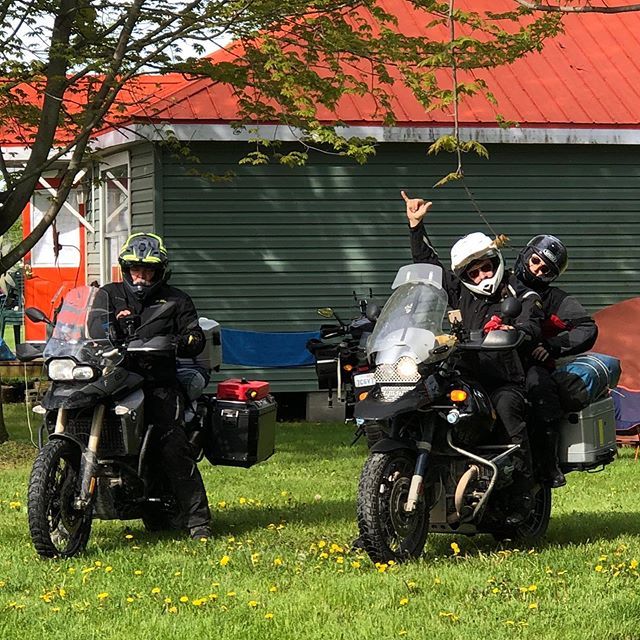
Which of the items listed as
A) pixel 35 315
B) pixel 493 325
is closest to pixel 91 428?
pixel 35 315

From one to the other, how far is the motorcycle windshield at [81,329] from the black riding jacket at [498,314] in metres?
2.01

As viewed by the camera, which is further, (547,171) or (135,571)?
(547,171)

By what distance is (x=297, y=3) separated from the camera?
40.5 feet

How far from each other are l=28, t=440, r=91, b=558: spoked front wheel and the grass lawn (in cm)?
13

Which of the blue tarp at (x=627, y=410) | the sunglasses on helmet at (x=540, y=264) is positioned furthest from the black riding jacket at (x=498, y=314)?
the blue tarp at (x=627, y=410)

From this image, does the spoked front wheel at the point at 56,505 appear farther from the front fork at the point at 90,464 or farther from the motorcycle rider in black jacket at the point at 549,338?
the motorcycle rider in black jacket at the point at 549,338

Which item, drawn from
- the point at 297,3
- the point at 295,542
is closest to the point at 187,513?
the point at 295,542

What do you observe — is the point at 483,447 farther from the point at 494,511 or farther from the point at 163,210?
the point at 163,210

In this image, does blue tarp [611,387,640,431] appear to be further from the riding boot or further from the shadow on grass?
the riding boot

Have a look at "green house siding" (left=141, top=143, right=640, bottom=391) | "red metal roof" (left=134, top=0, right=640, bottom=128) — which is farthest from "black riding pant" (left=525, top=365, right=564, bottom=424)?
"green house siding" (left=141, top=143, right=640, bottom=391)

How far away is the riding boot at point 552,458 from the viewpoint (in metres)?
7.74

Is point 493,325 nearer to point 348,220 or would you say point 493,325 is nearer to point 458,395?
point 458,395

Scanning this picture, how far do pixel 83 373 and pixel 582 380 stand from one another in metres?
2.88

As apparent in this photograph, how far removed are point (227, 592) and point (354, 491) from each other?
4.00 meters
